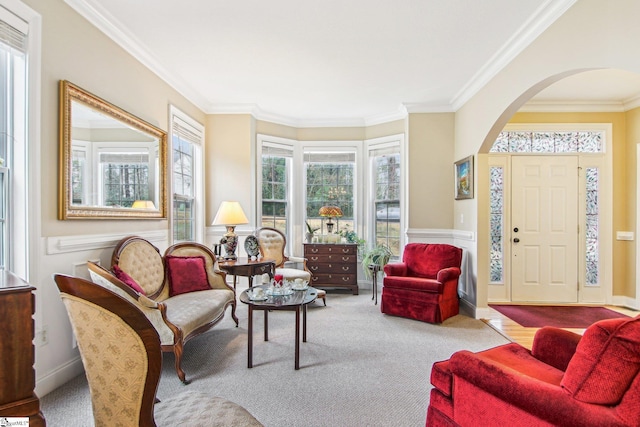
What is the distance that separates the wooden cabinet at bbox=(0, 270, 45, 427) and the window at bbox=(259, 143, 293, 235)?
4.17 m

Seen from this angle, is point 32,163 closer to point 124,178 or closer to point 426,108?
point 124,178

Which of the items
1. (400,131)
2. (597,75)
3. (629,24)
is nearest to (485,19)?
(629,24)

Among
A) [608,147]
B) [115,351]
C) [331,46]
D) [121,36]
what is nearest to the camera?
[115,351]

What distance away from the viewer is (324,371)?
8.23 feet

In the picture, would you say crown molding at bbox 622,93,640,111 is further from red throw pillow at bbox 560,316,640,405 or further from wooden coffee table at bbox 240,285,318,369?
wooden coffee table at bbox 240,285,318,369

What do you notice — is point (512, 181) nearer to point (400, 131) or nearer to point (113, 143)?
point (400, 131)

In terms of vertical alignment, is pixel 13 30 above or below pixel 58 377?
above

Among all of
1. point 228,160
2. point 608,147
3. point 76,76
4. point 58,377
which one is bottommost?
point 58,377

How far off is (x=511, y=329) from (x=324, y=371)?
234 centimetres

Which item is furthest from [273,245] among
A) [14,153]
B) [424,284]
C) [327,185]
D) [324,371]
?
[14,153]

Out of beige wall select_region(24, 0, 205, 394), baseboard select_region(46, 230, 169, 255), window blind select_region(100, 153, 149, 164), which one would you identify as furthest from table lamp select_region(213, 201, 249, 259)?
beige wall select_region(24, 0, 205, 394)

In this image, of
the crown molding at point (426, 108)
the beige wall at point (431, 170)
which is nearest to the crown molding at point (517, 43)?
the crown molding at point (426, 108)

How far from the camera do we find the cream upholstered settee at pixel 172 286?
2.26m

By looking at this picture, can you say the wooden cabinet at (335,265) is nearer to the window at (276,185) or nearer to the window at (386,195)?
the window at (386,195)
